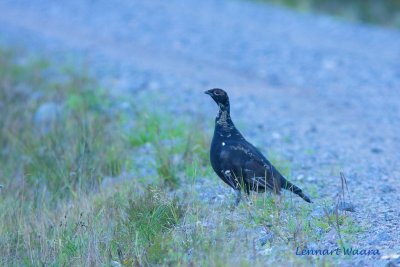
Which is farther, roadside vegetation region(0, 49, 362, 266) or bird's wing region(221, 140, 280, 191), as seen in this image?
bird's wing region(221, 140, 280, 191)

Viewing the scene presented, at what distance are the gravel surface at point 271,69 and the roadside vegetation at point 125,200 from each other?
55cm

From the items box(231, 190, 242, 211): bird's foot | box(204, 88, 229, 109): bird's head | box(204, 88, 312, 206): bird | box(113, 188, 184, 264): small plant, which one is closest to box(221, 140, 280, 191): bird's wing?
box(204, 88, 312, 206): bird

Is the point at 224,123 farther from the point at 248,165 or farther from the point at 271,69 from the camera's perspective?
the point at 271,69

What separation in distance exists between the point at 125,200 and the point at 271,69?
6097 millimetres

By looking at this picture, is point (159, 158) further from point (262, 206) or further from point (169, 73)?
point (169, 73)

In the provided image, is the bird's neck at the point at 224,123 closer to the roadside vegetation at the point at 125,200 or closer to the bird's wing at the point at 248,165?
the bird's wing at the point at 248,165

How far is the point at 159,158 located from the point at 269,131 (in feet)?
6.00

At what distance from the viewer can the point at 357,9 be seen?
59.8 feet

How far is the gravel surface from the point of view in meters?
7.58

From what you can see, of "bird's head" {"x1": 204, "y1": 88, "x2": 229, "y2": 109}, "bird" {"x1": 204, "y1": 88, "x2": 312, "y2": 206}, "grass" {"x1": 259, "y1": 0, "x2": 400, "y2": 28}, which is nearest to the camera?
"bird" {"x1": 204, "y1": 88, "x2": 312, "y2": 206}

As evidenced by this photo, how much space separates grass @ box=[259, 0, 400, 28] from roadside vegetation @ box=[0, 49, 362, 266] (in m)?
8.43

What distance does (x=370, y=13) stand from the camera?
1797cm

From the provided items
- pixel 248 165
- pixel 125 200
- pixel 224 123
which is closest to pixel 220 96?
pixel 224 123

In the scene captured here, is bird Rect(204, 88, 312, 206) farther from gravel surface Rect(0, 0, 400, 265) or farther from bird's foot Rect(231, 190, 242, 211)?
gravel surface Rect(0, 0, 400, 265)
